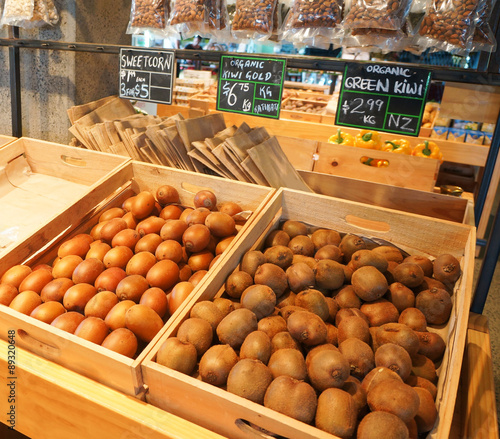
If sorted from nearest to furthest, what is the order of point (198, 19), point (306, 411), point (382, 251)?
1. point (306, 411)
2. point (382, 251)
3. point (198, 19)

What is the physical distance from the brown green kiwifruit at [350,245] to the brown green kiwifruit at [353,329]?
0.33m

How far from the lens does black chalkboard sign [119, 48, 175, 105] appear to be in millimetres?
1825

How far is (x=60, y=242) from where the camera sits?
A: 154cm

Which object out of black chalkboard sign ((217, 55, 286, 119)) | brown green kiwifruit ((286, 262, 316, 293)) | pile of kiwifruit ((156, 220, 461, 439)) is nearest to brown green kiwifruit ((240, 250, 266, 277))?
pile of kiwifruit ((156, 220, 461, 439))

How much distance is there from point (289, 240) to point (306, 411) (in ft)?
2.32

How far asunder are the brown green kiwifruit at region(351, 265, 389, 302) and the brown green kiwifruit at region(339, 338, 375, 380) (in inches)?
8.0

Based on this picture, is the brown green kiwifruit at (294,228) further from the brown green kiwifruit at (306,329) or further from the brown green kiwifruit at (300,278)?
the brown green kiwifruit at (306,329)

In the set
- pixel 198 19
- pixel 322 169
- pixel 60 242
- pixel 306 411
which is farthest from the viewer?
pixel 322 169

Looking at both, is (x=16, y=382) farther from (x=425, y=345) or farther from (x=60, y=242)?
(x=425, y=345)

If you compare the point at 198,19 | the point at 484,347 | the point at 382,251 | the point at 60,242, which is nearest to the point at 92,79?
the point at 198,19

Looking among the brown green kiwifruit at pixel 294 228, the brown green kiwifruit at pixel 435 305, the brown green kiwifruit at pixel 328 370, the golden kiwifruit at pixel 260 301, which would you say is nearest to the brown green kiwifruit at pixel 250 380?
the brown green kiwifruit at pixel 328 370

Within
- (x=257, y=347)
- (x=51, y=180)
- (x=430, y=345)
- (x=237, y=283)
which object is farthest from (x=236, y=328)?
(x=51, y=180)

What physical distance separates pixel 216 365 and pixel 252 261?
405mm

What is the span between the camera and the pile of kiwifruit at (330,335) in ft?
2.83
